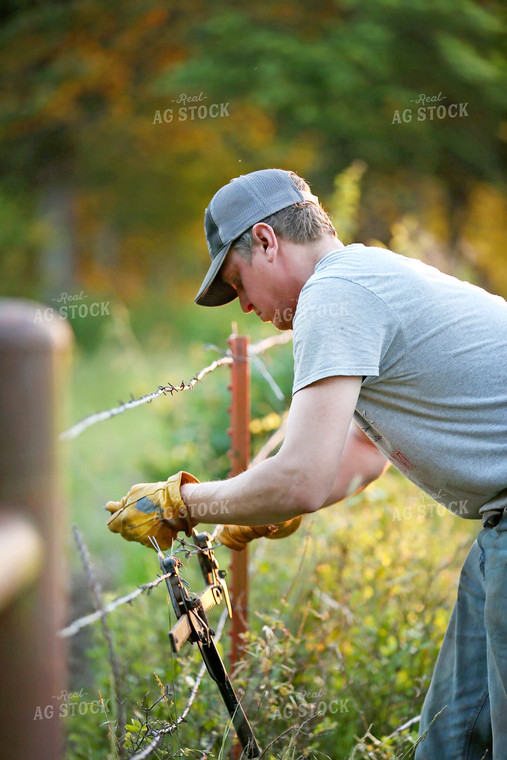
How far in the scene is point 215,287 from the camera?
6.47 ft

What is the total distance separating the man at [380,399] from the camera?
59.1 inches

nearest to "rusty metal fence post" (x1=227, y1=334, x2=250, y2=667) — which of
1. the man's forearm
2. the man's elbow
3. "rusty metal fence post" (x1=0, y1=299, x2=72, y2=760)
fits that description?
the man's forearm

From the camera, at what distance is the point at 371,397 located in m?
1.67

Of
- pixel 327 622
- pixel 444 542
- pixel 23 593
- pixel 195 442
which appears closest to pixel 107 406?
pixel 195 442

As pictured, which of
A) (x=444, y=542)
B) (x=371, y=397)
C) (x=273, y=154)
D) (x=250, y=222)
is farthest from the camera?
(x=273, y=154)

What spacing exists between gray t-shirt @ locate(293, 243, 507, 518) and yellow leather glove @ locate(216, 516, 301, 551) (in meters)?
0.54

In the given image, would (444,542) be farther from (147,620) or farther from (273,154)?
(273,154)

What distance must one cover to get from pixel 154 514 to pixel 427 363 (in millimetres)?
697

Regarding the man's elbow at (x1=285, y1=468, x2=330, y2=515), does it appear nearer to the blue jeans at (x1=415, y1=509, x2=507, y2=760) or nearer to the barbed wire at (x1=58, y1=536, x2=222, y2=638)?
the barbed wire at (x1=58, y1=536, x2=222, y2=638)

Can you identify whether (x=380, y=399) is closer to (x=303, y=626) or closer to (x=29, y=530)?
(x=29, y=530)

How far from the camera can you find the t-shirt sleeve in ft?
4.89

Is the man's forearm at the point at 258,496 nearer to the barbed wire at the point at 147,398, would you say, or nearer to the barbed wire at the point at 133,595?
the barbed wire at the point at 133,595

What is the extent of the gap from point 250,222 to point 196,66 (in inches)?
517

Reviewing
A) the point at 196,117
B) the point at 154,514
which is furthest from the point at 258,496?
the point at 196,117
